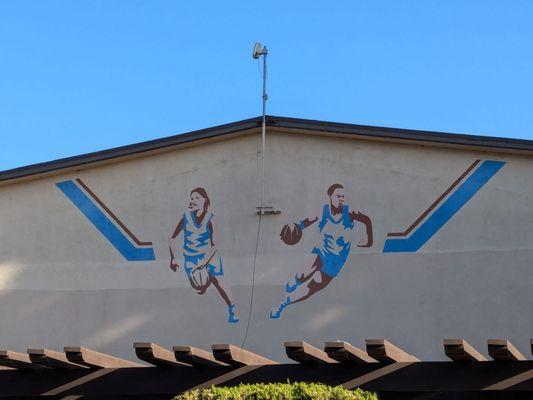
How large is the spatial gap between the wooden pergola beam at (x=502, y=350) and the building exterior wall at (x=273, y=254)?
3445 mm

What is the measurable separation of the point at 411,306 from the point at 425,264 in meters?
0.66

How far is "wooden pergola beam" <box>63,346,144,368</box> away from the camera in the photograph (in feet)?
42.1

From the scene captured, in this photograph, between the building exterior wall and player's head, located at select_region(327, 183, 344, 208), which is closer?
the building exterior wall

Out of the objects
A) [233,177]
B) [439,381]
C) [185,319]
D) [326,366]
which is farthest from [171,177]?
[439,381]

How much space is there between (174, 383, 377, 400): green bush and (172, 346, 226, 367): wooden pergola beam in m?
1.76

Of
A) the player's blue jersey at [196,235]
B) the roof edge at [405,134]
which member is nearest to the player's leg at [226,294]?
the player's blue jersey at [196,235]

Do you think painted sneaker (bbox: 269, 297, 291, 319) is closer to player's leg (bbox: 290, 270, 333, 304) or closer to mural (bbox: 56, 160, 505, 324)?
mural (bbox: 56, 160, 505, 324)

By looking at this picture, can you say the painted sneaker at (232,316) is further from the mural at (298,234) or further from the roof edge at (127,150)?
the roof edge at (127,150)

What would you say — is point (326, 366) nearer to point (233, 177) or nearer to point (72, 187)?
point (233, 177)

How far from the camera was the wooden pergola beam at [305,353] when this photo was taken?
12109 mm

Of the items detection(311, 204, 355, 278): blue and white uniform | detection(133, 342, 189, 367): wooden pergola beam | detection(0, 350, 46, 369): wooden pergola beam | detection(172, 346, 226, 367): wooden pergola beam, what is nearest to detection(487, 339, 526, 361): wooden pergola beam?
detection(172, 346, 226, 367): wooden pergola beam

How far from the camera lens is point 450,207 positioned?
631 inches

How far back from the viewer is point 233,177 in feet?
56.4

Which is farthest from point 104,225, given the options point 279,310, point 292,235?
point 279,310
